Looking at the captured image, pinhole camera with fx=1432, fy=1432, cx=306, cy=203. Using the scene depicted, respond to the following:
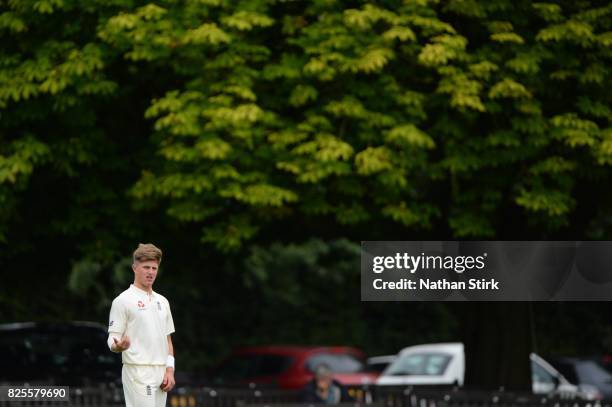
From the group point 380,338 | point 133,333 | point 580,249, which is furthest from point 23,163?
point 380,338

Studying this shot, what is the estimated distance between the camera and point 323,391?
18172 millimetres

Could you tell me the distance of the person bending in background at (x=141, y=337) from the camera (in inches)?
402

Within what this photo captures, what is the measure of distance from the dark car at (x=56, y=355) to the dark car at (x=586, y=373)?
956cm

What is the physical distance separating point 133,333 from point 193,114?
7.88 metres

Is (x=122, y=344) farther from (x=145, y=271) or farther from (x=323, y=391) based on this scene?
(x=323, y=391)

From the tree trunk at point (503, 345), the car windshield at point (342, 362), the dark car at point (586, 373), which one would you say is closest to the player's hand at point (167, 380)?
the tree trunk at point (503, 345)

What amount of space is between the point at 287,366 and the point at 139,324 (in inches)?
654

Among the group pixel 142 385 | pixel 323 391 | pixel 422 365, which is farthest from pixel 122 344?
pixel 422 365

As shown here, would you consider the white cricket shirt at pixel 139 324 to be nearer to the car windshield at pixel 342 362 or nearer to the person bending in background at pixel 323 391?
the person bending in background at pixel 323 391

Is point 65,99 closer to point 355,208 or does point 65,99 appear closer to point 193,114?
point 193,114

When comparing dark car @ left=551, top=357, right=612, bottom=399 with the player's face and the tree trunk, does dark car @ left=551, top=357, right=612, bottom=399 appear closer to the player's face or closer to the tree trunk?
the tree trunk

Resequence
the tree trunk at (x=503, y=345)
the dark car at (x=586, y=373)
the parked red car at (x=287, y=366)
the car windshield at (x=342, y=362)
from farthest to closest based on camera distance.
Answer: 1. the car windshield at (x=342, y=362)
2. the dark car at (x=586, y=373)
3. the parked red car at (x=287, y=366)
4. the tree trunk at (x=503, y=345)

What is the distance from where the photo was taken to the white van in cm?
2711

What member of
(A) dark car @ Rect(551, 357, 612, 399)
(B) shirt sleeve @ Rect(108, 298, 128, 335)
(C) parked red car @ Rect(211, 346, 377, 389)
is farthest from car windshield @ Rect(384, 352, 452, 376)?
(B) shirt sleeve @ Rect(108, 298, 128, 335)
